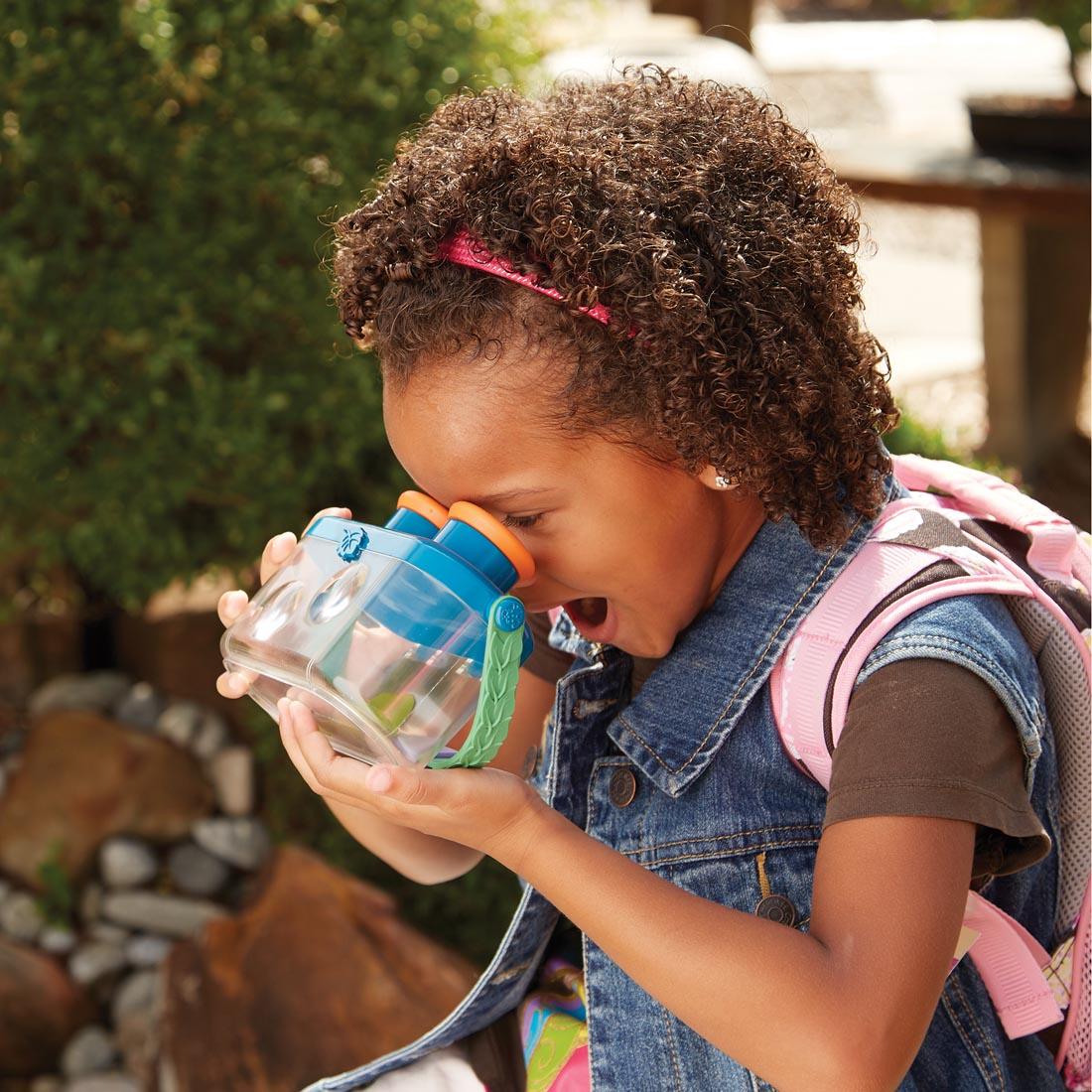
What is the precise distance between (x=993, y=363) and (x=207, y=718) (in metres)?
3.57

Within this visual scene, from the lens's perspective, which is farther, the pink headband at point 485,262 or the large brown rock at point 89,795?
the large brown rock at point 89,795

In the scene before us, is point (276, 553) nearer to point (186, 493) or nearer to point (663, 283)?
point (663, 283)

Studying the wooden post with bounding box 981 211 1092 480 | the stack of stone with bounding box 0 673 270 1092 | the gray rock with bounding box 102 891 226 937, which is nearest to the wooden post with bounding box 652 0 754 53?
the wooden post with bounding box 981 211 1092 480

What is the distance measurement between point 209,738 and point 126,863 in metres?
0.43

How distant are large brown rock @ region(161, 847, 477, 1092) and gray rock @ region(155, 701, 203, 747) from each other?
87 cm

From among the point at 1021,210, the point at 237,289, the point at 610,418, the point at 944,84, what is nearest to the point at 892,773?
the point at 610,418

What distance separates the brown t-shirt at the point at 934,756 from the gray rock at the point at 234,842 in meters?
2.77

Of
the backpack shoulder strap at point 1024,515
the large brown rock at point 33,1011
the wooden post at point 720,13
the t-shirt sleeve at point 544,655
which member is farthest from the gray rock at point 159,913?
the wooden post at point 720,13

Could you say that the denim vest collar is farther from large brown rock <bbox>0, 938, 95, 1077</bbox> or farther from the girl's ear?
large brown rock <bbox>0, 938, 95, 1077</bbox>

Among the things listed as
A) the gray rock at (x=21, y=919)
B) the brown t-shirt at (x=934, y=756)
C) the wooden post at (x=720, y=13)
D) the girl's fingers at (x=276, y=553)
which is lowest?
the gray rock at (x=21, y=919)

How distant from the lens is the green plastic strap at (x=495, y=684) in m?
1.55

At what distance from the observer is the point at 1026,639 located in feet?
5.56

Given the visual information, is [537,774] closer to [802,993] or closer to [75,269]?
[802,993]

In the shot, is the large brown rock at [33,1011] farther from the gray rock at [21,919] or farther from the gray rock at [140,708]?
the gray rock at [140,708]
